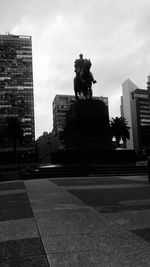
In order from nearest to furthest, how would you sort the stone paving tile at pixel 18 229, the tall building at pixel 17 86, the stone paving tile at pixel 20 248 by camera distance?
the stone paving tile at pixel 20 248
the stone paving tile at pixel 18 229
the tall building at pixel 17 86

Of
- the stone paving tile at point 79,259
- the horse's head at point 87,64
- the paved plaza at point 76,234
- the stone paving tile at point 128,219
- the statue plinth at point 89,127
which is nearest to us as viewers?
the stone paving tile at point 79,259

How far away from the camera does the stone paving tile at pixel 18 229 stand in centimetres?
476

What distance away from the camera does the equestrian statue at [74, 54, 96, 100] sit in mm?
29172

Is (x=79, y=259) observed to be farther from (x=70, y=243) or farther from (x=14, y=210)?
(x=14, y=210)

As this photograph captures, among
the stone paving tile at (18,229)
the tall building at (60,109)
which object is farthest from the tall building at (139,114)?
the stone paving tile at (18,229)

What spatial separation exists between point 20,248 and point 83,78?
26000mm

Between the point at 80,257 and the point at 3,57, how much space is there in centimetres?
15708

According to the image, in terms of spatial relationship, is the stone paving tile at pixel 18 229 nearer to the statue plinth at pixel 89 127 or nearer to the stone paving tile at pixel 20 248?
the stone paving tile at pixel 20 248

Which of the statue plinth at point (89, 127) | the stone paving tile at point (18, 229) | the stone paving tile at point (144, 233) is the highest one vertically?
the statue plinth at point (89, 127)

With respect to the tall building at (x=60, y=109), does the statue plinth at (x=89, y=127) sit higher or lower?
lower

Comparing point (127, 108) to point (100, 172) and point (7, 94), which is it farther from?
point (100, 172)

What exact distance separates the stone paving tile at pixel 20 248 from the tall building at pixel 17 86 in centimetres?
13735

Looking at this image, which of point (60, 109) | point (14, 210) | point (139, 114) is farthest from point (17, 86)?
point (14, 210)

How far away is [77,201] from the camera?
27.1 ft
